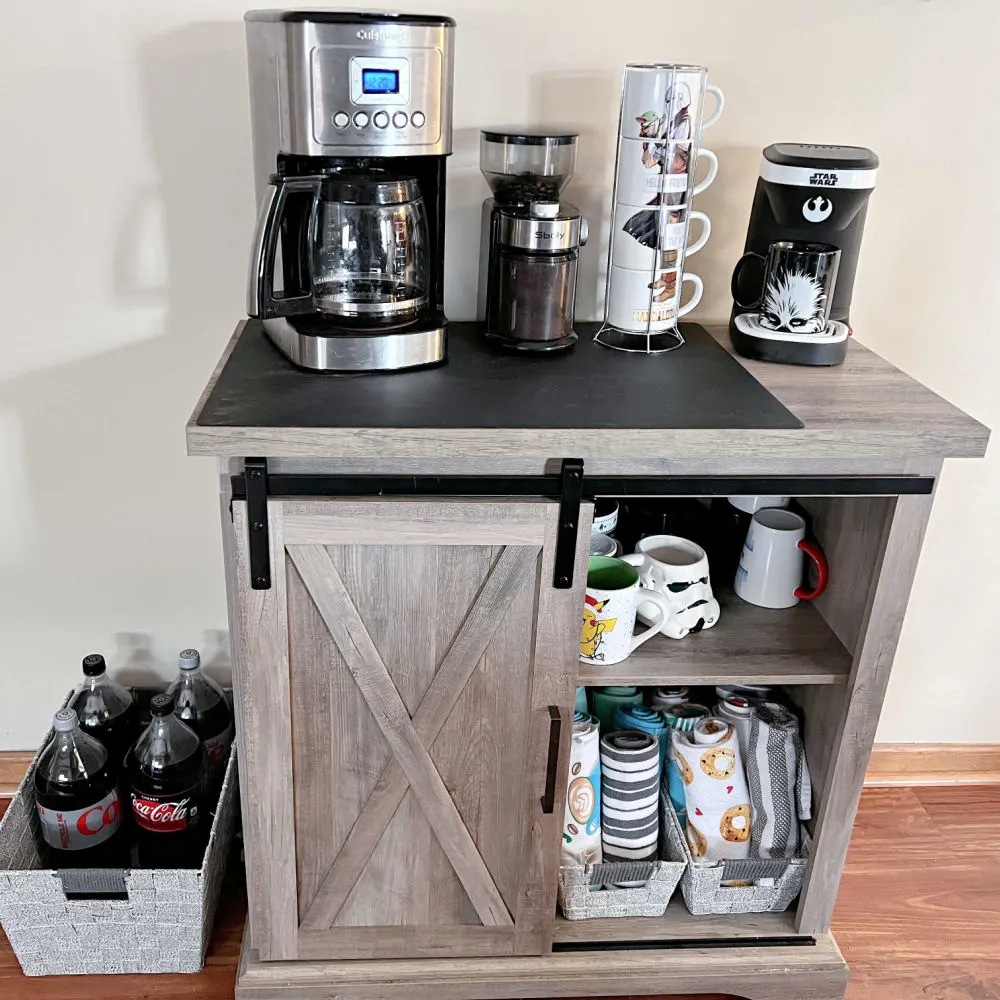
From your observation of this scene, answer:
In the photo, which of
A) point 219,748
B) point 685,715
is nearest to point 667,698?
point 685,715

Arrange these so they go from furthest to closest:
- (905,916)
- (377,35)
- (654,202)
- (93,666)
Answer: (905,916), (93,666), (654,202), (377,35)

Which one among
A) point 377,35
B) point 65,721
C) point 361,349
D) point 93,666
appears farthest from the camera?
point 93,666

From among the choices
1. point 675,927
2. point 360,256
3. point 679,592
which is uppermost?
point 360,256

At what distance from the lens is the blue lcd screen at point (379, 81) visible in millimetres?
1196

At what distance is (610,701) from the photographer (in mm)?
1659

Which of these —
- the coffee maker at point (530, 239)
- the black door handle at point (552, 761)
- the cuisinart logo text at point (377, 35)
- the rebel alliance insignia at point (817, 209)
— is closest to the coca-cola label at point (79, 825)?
the black door handle at point (552, 761)

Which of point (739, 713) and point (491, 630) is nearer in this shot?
point (491, 630)

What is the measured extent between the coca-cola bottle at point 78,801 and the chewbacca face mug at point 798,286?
3.85 ft

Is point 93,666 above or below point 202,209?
below

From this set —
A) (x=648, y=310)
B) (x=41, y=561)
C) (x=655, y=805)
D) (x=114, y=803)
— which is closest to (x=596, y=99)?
(x=648, y=310)

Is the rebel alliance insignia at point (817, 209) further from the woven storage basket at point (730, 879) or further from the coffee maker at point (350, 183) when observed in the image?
the woven storage basket at point (730, 879)

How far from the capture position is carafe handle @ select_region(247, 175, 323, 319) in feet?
3.96

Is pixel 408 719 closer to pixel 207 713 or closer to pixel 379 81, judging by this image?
pixel 207 713

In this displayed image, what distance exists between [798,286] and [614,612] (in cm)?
51
